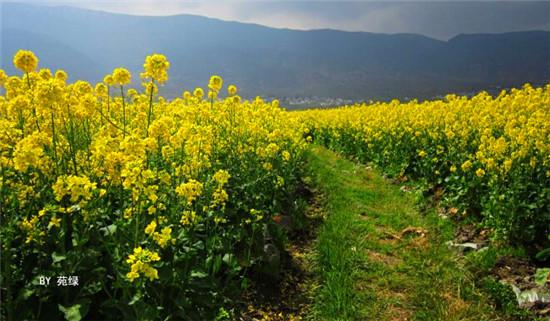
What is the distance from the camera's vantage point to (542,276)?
473cm

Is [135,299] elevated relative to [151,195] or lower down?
lower down

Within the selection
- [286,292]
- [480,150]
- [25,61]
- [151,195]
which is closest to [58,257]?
[151,195]

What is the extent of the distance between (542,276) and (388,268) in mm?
1778

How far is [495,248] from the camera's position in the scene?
5543 mm

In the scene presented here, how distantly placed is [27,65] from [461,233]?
6337mm

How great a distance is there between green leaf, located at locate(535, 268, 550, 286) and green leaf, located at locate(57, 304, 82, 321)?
4.83 m

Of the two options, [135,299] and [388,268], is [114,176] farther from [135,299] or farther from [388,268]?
[388,268]

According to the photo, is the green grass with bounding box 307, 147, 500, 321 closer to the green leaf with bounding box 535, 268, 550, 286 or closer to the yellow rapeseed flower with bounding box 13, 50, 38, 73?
the green leaf with bounding box 535, 268, 550, 286

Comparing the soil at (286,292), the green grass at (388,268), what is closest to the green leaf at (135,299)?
the soil at (286,292)

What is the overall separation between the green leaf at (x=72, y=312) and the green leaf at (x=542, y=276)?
483cm

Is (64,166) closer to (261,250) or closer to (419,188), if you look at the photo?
(261,250)

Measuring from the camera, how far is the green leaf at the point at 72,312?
2690mm

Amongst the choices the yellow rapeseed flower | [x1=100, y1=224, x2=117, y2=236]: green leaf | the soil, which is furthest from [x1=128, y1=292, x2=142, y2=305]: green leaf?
the yellow rapeseed flower

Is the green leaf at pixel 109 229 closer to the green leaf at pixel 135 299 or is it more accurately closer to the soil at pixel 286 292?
the green leaf at pixel 135 299
